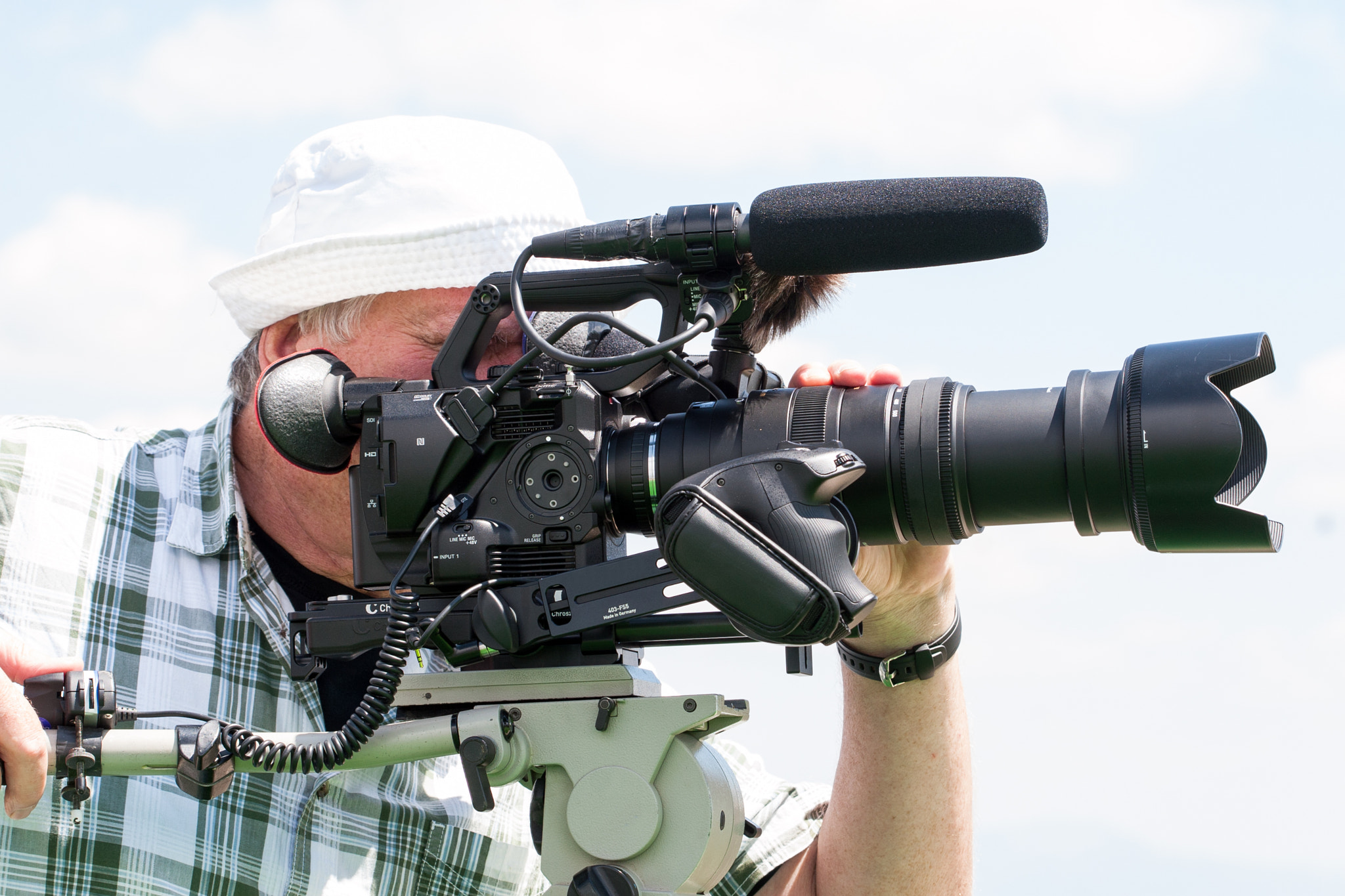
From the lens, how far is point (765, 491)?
153 cm

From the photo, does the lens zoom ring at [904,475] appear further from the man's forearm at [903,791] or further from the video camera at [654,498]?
the man's forearm at [903,791]

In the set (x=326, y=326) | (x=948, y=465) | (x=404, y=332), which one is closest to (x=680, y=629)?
(x=948, y=465)

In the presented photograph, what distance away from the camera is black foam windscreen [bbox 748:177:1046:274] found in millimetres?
1573

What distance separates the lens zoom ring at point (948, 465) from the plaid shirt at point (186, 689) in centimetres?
102

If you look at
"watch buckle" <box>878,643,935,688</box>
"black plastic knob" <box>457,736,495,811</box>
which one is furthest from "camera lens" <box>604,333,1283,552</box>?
"watch buckle" <box>878,643,935,688</box>

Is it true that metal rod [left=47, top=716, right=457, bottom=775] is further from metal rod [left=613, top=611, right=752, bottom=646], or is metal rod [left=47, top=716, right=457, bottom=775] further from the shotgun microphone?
the shotgun microphone

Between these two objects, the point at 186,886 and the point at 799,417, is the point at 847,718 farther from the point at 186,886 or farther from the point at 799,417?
the point at 186,886

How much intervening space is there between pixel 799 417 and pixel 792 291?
0.33 m

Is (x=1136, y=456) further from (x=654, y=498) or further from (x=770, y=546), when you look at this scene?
(x=654, y=498)

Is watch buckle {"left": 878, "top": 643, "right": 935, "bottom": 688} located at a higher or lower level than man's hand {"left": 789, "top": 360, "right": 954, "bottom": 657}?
lower

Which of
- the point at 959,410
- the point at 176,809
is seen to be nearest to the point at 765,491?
the point at 959,410

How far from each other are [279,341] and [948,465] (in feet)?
4.39

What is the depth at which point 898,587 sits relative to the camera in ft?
6.80

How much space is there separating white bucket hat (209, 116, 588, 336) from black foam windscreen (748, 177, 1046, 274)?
773 millimetres
